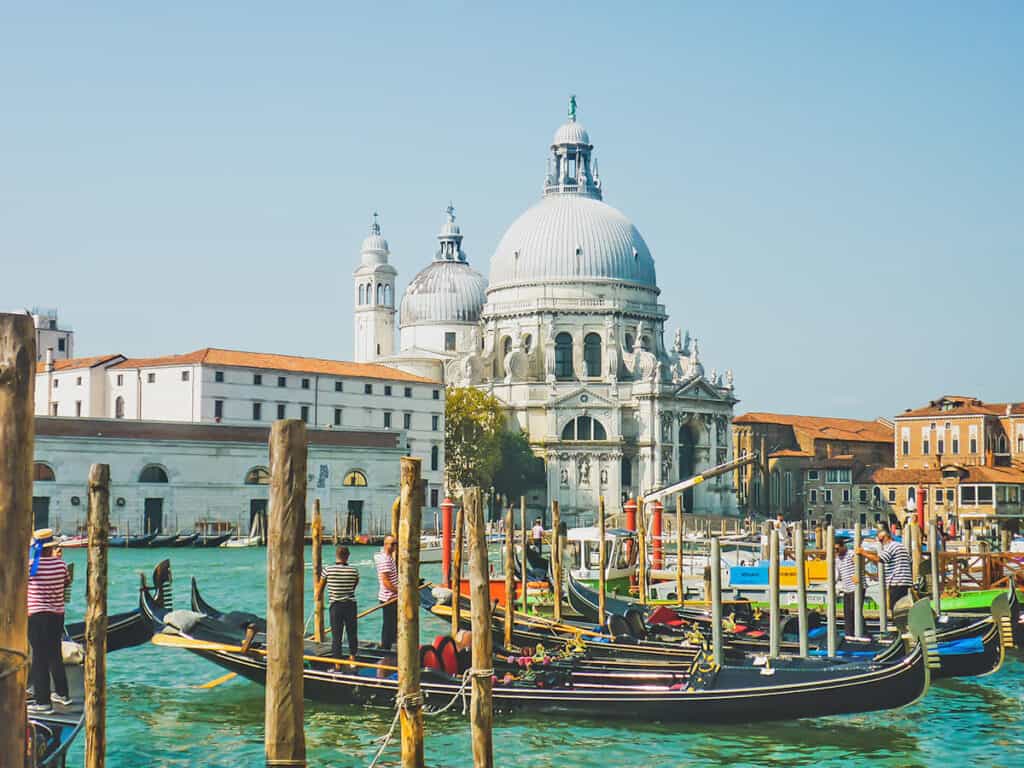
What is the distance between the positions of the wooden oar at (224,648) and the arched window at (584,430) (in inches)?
1749

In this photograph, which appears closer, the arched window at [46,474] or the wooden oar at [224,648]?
the wooden oar at [224,648]

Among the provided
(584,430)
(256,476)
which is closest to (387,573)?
(256,476)

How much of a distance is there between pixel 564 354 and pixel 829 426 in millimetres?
15473

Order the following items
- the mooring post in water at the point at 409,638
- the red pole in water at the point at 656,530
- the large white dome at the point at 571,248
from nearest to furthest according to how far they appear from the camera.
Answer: the mooring post in water at the point at 409,638
the red pole in water at the point at 656,530
the large white dome at the point at 571,248

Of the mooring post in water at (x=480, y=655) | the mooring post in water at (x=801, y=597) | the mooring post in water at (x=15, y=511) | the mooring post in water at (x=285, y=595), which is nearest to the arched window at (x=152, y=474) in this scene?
the mooring post in water at (x=801, y=597)

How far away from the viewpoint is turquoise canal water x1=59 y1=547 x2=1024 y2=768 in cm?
1066

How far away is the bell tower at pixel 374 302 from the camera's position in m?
64.0

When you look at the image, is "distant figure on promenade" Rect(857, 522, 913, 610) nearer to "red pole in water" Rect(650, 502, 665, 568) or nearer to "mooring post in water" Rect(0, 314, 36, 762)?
"mooring post in water" Rect(0, 314, 36, 762)

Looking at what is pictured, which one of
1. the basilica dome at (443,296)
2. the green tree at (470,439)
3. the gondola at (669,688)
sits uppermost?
the basilica dome at (443,296)

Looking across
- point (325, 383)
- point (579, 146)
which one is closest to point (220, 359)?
point (325, 383)

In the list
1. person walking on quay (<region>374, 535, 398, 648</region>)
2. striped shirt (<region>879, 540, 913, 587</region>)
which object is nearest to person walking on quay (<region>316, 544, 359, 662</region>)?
person walking on quay (<region>374, 535, 398, 648</region>)

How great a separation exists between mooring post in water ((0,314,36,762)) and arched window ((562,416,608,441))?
173ft

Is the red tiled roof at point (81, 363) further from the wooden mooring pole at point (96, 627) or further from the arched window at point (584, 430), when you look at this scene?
the wooden mooring pole at point (96, 627)

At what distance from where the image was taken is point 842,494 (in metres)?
58.9
